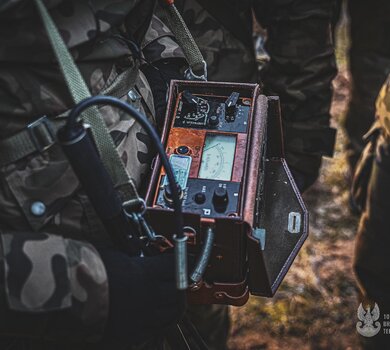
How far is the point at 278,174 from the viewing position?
53.7 inches

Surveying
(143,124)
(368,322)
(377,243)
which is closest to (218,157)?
(143,124)

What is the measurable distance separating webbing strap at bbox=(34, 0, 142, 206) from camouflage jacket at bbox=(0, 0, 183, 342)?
5cm

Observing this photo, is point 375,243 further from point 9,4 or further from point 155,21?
point 9,4

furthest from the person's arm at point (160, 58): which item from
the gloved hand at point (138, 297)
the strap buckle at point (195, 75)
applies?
the gloved hand at point (138, 297)

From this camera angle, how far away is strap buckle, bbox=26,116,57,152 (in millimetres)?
1002

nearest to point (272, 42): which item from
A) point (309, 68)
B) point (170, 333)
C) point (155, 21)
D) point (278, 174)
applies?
point (309, 68)

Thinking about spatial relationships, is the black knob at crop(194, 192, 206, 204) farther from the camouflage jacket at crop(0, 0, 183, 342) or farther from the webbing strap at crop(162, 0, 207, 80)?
the webbing strap at crop(162, 0, 207, 80)

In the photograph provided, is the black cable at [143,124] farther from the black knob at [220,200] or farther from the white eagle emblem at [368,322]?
the white eagle emblem at [368,322]

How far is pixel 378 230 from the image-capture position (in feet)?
6.63

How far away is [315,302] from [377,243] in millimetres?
579

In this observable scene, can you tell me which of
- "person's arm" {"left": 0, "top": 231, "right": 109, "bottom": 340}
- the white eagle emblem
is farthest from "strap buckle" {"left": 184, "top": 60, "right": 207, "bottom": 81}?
the white eagle emblem

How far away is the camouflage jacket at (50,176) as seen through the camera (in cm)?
97

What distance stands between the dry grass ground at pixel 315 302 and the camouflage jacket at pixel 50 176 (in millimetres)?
1452

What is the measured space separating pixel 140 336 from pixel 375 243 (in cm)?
124
